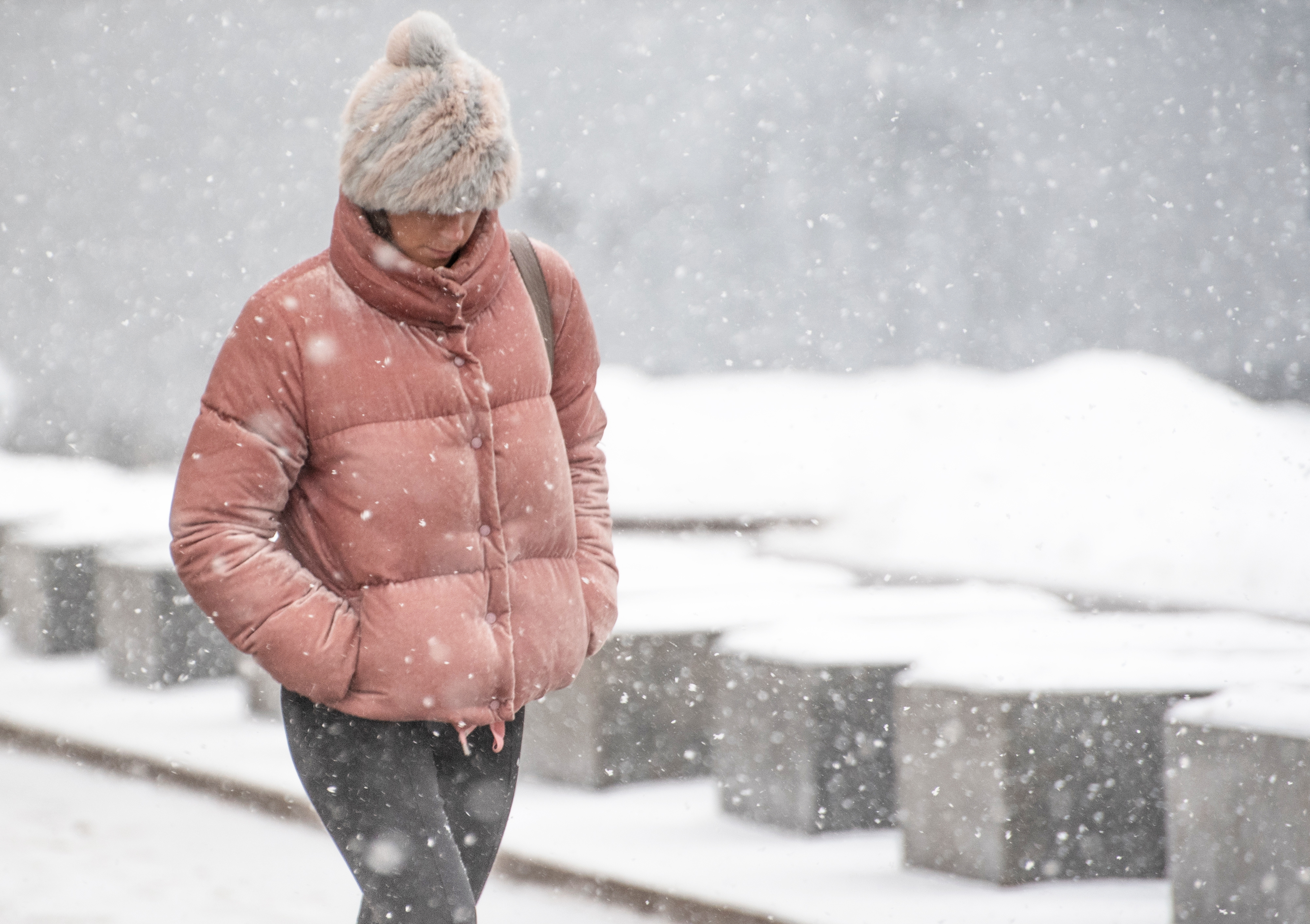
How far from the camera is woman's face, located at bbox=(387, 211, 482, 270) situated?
2227 mm

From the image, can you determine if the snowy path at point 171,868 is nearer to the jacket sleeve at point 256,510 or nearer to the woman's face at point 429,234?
the jacket sleeve at point 256,510

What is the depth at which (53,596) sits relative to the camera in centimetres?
877

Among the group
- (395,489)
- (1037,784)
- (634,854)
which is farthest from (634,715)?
(395,489)

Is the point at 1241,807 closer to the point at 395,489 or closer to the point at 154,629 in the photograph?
the point at 395,489

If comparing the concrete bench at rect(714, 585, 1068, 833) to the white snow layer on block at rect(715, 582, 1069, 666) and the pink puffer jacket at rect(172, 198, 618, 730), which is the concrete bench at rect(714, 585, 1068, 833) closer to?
the white snow layer on block at rect(715, 582, 1069, 666)

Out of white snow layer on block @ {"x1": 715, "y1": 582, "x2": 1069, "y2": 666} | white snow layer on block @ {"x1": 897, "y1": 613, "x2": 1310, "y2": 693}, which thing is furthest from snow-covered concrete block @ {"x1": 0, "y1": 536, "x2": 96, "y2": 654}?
white snow layer on block @ {"x1": 897, "y1": 613, "x2": 1310, "y2": 693}

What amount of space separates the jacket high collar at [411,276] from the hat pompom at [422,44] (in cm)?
23

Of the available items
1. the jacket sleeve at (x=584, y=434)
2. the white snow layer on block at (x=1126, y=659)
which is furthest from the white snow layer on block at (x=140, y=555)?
the jacket sleeve at (x=584, y=434)

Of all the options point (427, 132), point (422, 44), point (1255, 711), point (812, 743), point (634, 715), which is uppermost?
point (422, 44)

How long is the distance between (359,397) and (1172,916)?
2478 mm

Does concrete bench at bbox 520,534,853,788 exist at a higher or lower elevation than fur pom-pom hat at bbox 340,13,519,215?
lower

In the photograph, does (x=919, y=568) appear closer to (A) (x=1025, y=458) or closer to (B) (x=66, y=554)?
(A) (x=1025, y=458)

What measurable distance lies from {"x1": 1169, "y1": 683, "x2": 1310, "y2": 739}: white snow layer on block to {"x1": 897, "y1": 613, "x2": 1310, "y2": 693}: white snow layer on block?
133 mm

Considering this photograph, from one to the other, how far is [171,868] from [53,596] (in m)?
4.30
